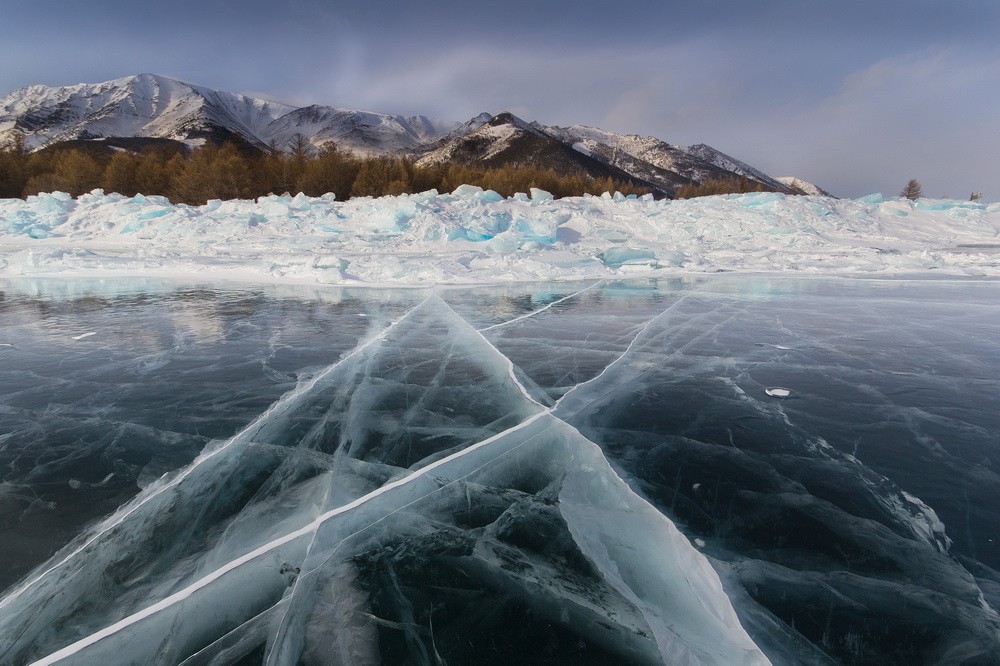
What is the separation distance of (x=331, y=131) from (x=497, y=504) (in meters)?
177

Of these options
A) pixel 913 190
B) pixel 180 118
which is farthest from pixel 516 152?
pixel 180 118

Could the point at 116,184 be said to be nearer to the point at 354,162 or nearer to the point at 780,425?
the point at 354,162

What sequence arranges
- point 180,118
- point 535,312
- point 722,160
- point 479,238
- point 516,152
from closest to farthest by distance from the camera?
point 535,312 < point 479,238 < point 516,152 < point 180,118 < point 722,160

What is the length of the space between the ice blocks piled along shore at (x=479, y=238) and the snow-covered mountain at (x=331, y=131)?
72849 millimetres

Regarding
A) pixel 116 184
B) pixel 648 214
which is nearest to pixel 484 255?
pixel 648 214

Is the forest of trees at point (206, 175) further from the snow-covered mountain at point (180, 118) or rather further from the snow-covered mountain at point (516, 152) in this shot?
the snow-covered mountain at point (180, 118)

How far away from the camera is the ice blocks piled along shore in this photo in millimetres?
10312

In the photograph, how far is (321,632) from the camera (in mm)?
1366

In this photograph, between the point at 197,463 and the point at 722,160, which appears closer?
the point at 197,463

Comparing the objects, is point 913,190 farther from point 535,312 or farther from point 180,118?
point 180,118

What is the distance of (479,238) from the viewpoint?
527 inches

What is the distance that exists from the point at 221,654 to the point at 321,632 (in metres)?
0.27

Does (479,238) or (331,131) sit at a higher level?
(331,131)

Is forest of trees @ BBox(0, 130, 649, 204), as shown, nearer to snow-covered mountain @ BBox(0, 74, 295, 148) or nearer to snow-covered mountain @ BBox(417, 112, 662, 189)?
snow-covered mountain @ BBox(417, 112, 662, 189)
